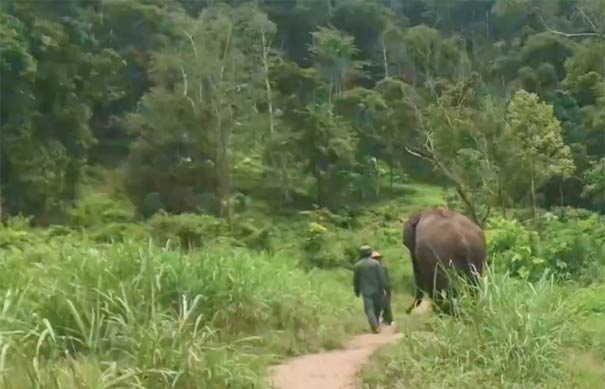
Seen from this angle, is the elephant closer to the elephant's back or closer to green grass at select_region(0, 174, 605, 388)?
the elephant's back

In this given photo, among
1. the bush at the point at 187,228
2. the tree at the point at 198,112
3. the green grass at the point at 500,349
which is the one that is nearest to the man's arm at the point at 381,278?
the green grass at the point at 500,349

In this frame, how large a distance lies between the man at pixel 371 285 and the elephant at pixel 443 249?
0.39 m

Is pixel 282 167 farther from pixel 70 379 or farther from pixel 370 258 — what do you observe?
pixel 70 379

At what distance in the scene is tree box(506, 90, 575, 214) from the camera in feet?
57.2

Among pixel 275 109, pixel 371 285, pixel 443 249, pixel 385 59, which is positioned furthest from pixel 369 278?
pixel 385 59

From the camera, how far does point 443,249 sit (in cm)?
876

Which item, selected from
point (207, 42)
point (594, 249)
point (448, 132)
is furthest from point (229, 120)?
point (594, 249)

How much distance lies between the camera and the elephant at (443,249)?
28.3 ft

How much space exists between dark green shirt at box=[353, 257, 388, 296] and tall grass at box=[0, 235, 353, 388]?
508mm

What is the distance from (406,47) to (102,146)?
39.1ft

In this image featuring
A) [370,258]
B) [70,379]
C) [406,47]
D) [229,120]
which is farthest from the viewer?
[406,47]

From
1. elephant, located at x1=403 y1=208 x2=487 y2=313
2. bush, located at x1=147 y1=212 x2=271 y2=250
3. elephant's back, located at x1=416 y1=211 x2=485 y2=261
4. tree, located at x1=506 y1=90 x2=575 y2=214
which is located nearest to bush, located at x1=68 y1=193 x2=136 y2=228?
bush, located at x1=147 y1=212 x2=271 y2=250

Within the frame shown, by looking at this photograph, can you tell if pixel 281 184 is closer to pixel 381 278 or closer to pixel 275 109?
pixel 275 109

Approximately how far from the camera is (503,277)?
22.2 feet
